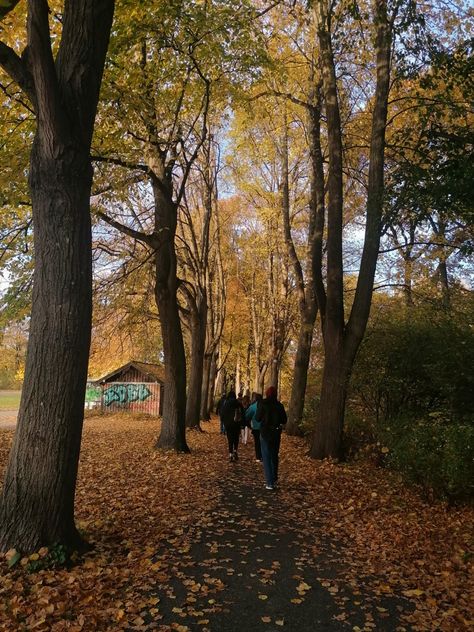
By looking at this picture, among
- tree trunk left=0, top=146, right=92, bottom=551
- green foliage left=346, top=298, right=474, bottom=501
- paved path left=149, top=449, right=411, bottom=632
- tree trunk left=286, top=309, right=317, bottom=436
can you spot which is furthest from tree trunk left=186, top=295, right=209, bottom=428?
tree trunk left=0, top=146, right=92, bottom=551

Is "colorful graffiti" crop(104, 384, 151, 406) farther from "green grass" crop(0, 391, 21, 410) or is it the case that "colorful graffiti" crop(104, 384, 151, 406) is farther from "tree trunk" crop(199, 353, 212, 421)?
"green grass" crop(0, 391, 21, 410)

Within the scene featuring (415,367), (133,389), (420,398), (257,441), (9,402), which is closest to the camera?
(415,367)

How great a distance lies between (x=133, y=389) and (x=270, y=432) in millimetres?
32410

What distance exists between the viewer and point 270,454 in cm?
961

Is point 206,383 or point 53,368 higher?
point 206,383

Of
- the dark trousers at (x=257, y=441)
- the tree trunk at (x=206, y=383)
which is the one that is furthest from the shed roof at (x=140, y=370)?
the dark trousers at (x=257, y=441)

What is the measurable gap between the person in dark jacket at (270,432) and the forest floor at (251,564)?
1.19 ft

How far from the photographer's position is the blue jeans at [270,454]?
9.52 meters

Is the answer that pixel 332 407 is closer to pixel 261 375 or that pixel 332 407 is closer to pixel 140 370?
pixel 261 375

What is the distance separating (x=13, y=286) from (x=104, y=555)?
26.8ft

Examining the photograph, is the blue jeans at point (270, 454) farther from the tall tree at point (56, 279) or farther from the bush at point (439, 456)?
the tall tree at point (56, 279)

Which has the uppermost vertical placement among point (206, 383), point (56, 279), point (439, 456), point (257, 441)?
point (56, 279)

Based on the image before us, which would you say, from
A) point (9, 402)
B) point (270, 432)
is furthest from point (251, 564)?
point (9, 402)

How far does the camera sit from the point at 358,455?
12719 mm
